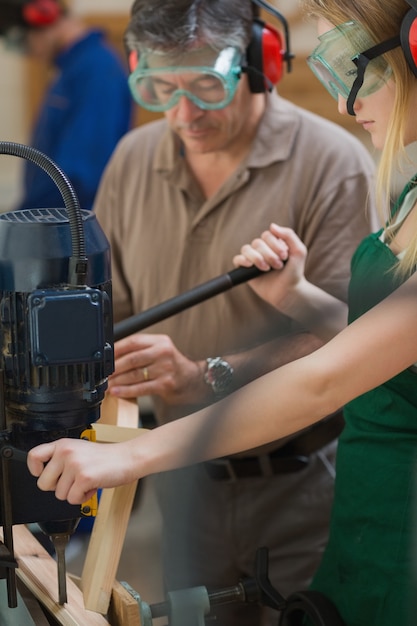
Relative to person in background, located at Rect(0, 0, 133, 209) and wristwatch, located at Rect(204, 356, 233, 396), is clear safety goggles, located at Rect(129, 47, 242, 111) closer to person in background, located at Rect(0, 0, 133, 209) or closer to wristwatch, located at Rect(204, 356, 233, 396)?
wristwatch, located at Rect(204, 356, 233, 396)

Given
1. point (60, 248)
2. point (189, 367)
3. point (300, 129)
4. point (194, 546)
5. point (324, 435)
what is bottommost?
point (194, 546)

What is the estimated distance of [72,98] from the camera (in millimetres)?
3371

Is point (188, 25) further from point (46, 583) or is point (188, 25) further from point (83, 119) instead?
point (83, 119)

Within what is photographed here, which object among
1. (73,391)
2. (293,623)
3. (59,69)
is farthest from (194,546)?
(59,69)

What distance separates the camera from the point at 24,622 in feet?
3.67

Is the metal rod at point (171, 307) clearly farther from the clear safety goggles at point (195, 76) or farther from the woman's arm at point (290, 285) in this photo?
the clear safety goggles at point (195, 76)

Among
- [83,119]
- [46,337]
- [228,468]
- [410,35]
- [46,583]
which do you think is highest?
[410,35]

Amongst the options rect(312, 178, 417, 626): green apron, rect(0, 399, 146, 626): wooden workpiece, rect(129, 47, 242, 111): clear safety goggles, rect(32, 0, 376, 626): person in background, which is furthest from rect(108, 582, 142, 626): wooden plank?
rect(129, 47, 242, 111): clear safety goggles

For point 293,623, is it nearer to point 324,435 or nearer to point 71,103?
point 324,435

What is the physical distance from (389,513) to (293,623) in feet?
0.67

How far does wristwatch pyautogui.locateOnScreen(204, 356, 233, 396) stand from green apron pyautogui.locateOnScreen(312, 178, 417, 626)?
0.22m

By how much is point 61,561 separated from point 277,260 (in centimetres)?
62

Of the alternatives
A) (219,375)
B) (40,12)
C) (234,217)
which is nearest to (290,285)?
(219,375)

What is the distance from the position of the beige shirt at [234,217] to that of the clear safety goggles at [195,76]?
18cm
